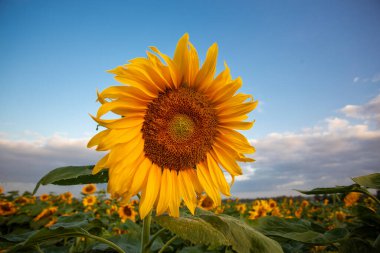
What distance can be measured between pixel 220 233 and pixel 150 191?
29.7 inches

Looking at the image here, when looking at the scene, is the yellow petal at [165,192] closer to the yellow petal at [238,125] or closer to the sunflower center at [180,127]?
the sunflower center at [180,127]

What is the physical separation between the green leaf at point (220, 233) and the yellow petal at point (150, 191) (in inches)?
9.3

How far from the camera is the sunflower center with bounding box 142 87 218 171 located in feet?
8.41

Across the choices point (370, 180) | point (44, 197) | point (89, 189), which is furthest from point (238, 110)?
point (44, 197)

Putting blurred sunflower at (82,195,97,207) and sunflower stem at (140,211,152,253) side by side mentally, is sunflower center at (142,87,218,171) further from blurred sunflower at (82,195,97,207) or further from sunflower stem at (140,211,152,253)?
blurred sunflower at (82,195,97,207)

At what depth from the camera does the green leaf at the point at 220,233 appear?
185 cm

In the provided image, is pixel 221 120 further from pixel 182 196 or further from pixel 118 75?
pixel 118 75

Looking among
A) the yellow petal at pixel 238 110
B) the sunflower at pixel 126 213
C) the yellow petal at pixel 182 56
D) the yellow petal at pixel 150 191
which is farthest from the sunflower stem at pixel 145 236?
the sunflower at pixel 126 213

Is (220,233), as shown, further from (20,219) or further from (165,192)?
(20,219)

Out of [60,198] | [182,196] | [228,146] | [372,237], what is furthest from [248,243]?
[60,198]

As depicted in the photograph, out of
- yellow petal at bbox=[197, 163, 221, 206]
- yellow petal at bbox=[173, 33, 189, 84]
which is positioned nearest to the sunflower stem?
yellow petal at bbox=[197, 163, 221, 206]

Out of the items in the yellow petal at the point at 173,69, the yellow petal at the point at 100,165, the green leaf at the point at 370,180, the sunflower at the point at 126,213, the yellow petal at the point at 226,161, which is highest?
the yellow petal at the point at 173,69

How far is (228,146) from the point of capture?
2.77m

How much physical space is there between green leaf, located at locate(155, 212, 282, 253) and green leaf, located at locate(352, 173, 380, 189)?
3.41ft
